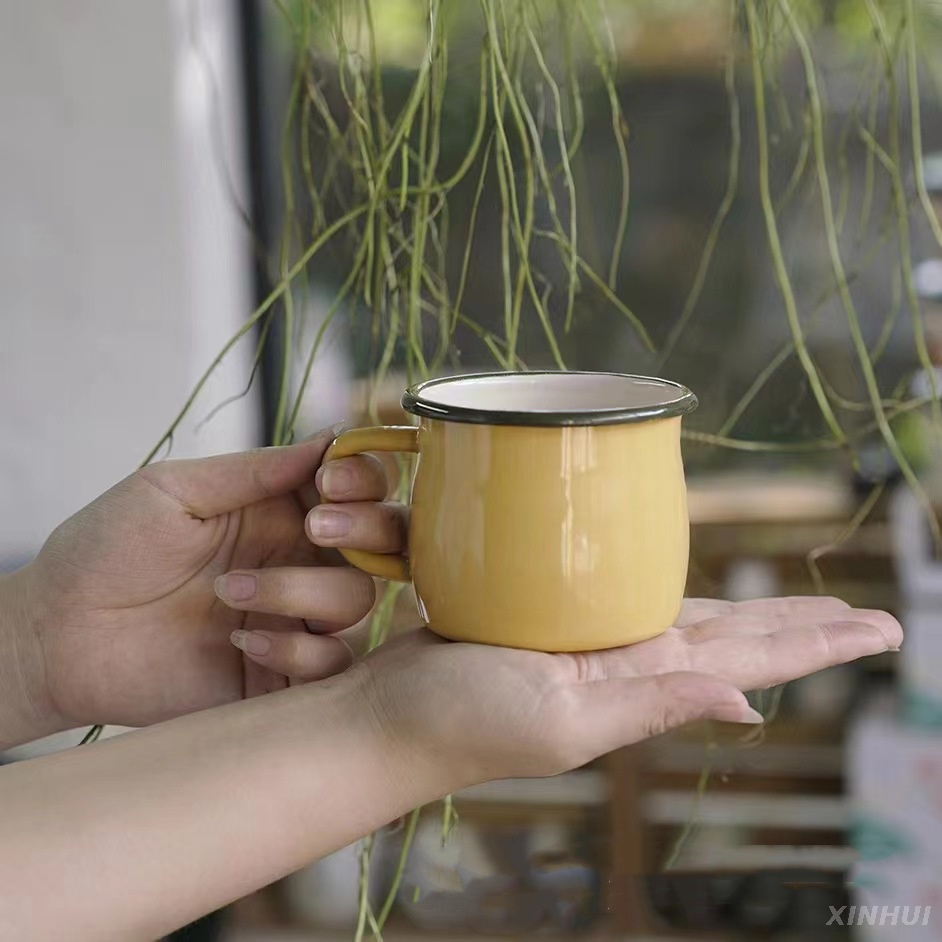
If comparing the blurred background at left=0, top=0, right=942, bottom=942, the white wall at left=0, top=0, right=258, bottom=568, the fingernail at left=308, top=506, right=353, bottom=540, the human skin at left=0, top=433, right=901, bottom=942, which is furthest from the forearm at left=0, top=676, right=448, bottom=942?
the white wall at left=0, top=0, right=258, bottom=568

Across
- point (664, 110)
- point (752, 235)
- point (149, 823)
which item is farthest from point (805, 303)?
Answer: point (149, 823)

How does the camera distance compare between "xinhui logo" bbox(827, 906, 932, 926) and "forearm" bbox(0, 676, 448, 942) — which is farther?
Result: "xinhui logo" bbox(827, 906, 932, 926)

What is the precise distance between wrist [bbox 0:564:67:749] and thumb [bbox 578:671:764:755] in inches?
18.1

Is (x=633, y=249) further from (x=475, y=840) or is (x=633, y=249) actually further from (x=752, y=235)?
(x=475, y=840)

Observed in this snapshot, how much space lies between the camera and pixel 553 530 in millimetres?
649

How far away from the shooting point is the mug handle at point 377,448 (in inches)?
28.6

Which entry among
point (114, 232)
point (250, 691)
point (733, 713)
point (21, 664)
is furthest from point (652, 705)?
point (114, 232)

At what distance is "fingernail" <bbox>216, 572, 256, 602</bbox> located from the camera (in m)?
0.78

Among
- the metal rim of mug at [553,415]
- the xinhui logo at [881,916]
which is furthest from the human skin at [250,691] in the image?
the xinhui logo at [881,916]

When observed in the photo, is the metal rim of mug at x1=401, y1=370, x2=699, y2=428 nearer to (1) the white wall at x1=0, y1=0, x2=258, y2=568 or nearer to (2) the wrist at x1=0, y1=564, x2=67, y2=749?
(2) the wrist at x1=0, y1=564, x2=67, y2=749

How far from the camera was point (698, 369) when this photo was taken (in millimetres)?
1082

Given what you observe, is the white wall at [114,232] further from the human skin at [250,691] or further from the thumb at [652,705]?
the thumb at [652,705]

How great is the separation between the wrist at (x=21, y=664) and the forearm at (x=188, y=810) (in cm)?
20

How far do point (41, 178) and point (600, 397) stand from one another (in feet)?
2.36
